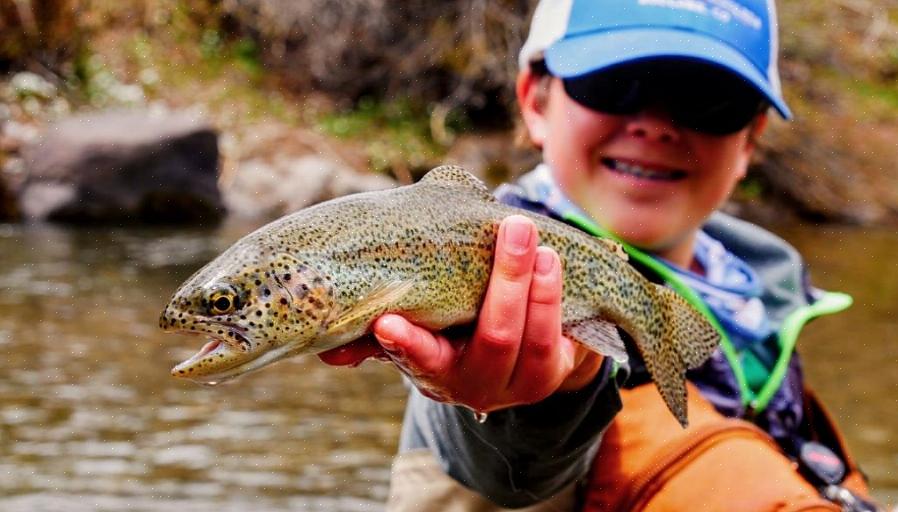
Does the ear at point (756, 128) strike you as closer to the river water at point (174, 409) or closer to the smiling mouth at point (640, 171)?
the smiling mouth at point (640, 171)

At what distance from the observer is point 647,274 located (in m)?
3.46

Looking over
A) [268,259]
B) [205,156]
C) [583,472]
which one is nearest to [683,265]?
[583,472]

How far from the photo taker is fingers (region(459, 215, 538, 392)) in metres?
2.02

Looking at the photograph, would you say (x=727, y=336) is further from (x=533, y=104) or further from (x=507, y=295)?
(x=507, y=295)

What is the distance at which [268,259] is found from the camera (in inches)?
71.9

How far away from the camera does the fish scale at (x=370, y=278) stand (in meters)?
1.78

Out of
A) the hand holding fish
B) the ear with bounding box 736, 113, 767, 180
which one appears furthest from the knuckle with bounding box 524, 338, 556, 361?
the ear with bounding box 736, 113, 767, 180

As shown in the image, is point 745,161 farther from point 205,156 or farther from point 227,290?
point 205,156

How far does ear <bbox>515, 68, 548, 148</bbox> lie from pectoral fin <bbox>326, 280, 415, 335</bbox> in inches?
70.2

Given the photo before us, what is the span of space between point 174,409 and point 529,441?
3.79 metres

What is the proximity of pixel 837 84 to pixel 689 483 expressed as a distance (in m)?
17.0

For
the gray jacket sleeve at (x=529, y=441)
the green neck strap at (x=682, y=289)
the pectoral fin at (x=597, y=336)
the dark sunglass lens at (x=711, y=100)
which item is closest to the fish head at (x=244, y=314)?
the pectoral fin at (x=597, y=336)

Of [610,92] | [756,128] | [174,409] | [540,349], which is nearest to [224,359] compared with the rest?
[540,349]

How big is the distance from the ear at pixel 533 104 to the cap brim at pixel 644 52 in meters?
0.32
